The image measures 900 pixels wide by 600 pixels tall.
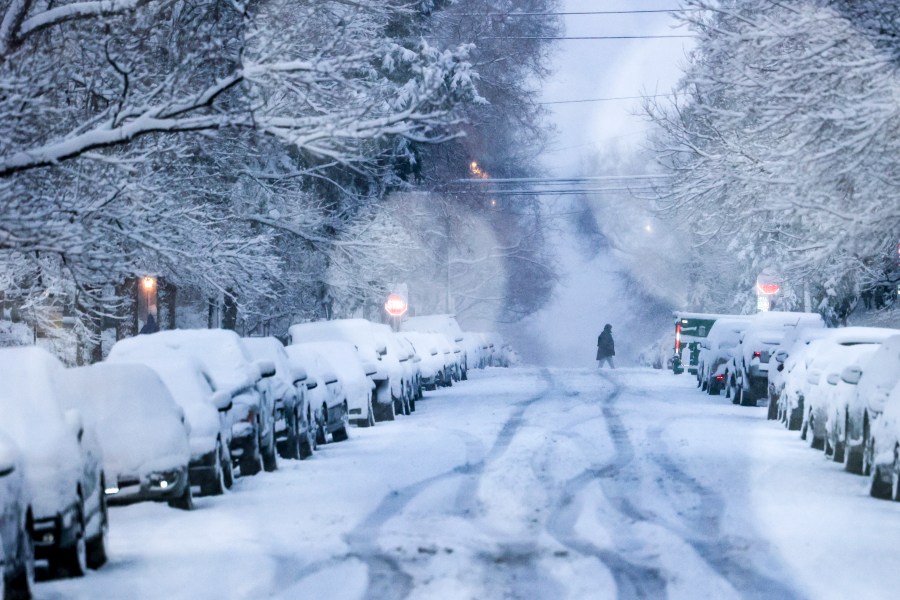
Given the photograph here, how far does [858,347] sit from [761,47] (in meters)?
4.51

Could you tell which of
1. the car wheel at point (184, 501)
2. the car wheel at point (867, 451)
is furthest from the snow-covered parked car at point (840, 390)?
the car wheel at point (184, 501)

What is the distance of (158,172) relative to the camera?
20.7 m

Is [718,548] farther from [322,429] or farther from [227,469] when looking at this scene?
[322,429]

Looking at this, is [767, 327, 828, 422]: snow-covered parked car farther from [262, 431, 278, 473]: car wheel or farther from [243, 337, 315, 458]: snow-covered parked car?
[262, 431, 278, 473]: car wheel

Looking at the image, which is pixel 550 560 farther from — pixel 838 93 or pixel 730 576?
pixel 838 93

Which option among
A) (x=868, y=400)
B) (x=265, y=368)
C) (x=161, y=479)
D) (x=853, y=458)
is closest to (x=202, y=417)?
(x=161, y=479)

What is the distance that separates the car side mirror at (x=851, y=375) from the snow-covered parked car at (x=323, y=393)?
23.2 feet

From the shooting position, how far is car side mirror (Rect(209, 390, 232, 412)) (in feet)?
46.8

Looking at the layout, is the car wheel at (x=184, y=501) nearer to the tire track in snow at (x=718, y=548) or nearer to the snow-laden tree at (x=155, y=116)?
the snow-laden tree at (x=155, y=116)

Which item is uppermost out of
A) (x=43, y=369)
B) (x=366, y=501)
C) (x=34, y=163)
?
(x=34, y=163)

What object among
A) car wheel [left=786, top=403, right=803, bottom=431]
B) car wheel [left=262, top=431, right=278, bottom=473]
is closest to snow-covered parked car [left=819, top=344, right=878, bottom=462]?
car wheel [left=786, top=403, right=803, bottom=431]

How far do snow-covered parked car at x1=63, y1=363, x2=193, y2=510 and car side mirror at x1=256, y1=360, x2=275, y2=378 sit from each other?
3.63m

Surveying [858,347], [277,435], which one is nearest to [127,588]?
[277,435]

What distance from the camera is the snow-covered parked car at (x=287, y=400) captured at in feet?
58.4
